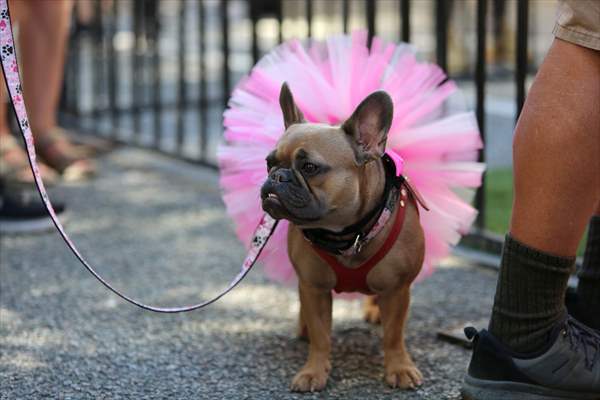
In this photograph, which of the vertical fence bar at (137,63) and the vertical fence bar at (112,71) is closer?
the vertical fence bar at (137,63)

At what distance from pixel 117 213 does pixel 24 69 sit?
800 millimetres

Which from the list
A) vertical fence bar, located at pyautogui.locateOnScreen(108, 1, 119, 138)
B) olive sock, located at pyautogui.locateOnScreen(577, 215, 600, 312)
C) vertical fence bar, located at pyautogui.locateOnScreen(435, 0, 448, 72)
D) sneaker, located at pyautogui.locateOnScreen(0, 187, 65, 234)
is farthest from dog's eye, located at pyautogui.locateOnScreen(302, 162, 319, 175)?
vertical fence bar, located at pyautogui.locateOnScreen(108, 1, 119, 138)

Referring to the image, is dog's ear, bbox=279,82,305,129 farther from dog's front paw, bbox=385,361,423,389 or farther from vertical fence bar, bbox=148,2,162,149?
vertical fence bar, bbox=148,2,162,149

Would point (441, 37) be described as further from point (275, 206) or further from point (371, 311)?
point (275, 206)

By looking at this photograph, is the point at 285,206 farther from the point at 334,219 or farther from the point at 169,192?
the point at 169,192

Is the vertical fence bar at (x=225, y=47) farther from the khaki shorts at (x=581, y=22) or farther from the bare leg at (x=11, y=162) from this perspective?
the khaki shorts at (x=581, y=22)

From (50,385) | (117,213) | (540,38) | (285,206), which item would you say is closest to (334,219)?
(285,206)

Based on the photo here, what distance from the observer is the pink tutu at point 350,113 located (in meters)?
2.80

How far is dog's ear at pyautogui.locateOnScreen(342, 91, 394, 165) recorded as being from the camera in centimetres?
247

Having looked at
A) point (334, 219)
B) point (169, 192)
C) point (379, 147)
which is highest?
point (379, 147)

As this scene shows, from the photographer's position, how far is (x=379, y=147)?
2.51 m

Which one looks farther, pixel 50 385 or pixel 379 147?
pixel 50 385

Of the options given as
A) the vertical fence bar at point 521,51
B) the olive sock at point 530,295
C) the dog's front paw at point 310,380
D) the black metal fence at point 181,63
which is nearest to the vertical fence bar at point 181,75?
the black metal fence at point 181,63

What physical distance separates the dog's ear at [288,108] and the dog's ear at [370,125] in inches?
6.7
